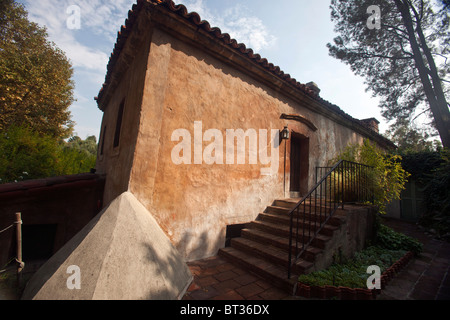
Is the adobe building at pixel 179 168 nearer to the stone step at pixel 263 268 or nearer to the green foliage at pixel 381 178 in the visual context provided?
the stone step at pixel 263 268

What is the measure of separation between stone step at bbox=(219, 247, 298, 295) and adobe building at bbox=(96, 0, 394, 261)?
391 millimetres

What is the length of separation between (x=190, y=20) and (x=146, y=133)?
2349 millimetres

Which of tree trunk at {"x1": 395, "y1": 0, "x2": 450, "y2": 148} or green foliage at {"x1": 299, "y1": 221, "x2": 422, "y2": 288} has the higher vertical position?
tree trunk at {"x1": 395, "y1": 0, "x2": 450, "y2": 148}

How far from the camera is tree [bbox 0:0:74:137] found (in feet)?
33.7

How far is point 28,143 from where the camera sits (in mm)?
8750

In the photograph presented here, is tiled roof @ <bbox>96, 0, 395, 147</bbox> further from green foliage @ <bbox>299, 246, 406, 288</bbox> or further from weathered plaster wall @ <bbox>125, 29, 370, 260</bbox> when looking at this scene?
green foliage @ <bbox>299, 246, 406, 288</bbox>

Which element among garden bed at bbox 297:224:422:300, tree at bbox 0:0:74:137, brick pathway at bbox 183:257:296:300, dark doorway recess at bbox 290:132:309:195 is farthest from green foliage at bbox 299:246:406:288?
tree at bbox 0:0:74:137

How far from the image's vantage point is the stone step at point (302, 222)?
346 cm

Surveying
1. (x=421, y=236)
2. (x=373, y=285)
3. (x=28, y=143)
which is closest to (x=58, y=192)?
(x=373, y=285)
